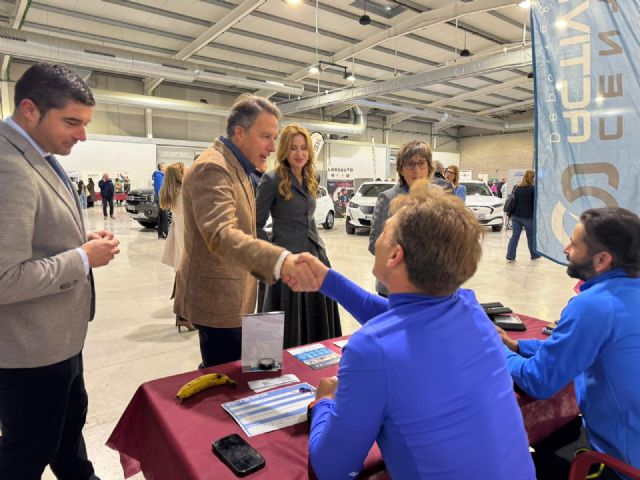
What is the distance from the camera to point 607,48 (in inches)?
72.4

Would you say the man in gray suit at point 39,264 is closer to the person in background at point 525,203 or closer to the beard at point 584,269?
the beard at point 584,269

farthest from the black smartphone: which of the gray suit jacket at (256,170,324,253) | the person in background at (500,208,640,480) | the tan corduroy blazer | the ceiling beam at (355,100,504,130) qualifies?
the ceiling beam at (355,100,504,130)

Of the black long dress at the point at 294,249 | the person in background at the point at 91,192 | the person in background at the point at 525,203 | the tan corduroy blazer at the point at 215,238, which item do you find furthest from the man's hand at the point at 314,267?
the person in background at the point at 91,192

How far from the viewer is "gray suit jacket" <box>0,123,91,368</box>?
3.70 feet

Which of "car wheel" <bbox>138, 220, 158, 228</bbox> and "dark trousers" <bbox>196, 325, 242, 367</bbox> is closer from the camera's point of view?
"dark trousers" <bbox>196, 325, 242, 367</bbox>

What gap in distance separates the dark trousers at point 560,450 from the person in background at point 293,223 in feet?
4.41

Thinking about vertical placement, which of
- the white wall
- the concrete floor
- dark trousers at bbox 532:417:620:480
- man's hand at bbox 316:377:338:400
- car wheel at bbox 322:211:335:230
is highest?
the white wall

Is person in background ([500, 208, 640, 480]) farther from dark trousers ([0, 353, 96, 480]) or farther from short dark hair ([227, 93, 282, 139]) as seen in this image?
dark trousers ([0, 353, 96, 480])

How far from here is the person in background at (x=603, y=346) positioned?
3.95ft

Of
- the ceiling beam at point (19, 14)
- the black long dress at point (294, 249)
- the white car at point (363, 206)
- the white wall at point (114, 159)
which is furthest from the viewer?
the white wall at point (114, 159)

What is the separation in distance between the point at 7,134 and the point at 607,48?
233cm

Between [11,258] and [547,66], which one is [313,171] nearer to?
[547,66]

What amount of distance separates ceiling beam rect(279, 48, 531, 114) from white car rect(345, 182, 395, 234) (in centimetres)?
294

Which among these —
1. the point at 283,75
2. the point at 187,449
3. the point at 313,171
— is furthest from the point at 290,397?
the point at 283,75
